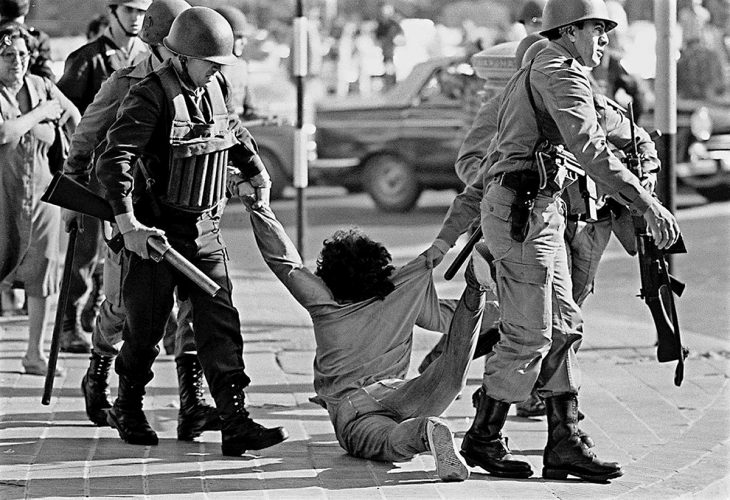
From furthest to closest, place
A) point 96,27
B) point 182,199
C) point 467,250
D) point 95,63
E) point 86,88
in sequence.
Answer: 1. point 96,27
2. point 86,88
3. point 95,63
4. point 467,250
5. point 182,199

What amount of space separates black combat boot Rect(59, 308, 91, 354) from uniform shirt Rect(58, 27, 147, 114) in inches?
52.8

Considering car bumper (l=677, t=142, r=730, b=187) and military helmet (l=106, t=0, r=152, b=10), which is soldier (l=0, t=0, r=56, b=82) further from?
car bumper (l=677, t=142, r=730, b=187)

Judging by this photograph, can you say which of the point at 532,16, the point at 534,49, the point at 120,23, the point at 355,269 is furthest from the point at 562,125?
the point at 532,16

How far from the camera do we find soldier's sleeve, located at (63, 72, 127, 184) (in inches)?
279

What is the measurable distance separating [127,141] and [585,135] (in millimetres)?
1920

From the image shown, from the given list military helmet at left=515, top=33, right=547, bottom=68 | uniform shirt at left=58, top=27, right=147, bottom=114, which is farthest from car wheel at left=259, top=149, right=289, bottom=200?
military helmet at left=515, top=33, right=547, bottom=68

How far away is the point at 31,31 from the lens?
8758mm

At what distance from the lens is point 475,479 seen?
626 cm

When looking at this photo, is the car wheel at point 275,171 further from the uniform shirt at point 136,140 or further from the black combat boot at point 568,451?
the black combat boot at point 568,451

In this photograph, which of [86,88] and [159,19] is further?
[86,88]

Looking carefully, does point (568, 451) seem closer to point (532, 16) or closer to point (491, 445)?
point (491, 445)

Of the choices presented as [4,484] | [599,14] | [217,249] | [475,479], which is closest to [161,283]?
[217,249]

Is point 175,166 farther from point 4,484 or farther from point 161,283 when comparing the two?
point 4,484

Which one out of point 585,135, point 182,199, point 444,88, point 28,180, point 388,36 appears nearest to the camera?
point 585,135
